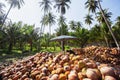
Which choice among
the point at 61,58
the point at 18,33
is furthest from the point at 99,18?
the point at 61,58

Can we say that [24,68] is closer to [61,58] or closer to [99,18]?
[61,58]

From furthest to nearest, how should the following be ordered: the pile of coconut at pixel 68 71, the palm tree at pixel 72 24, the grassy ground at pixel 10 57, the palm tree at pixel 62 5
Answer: the palm tree at pixel 72 24, the palm tree at pixel 62 5, the grassy ground at pixel 10 57, the pile of coconut at pixel 68 71

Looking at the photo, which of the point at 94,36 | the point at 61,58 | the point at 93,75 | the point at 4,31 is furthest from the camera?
the point at 94,36

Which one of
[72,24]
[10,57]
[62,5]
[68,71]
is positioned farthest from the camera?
[72,24]

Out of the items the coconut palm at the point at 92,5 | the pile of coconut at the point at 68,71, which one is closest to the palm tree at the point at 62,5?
the coconut palm at the point at 92,5

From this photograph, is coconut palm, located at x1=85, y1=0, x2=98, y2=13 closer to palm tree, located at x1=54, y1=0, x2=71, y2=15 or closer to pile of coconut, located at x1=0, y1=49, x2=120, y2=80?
palm tree, located at x1=54, y1=0, x2=71, y2=15

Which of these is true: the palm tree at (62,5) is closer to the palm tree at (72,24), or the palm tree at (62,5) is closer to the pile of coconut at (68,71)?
the palm tree at (72,24)

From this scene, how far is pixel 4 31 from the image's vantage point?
133 ft

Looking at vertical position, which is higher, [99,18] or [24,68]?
[99,18]

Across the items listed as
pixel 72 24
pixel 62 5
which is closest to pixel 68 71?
pixel 62 5

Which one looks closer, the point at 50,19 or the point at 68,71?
the point at 68,71

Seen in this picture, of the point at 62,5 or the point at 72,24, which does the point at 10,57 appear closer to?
the point at 62,5

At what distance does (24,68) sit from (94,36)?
4344cm

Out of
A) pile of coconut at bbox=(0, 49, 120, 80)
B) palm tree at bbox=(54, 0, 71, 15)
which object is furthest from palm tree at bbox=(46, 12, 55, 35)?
pile of coconut at bbox=(0, 49, 120, 80)
